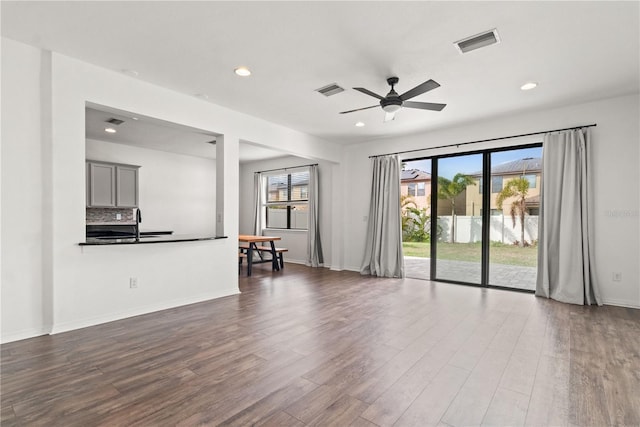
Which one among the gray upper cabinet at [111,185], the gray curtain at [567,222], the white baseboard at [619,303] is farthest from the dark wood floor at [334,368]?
the gray upper cabinet at [111,185]

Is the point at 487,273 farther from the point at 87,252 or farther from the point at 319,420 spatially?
the point at 87,252

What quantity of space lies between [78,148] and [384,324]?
11.8ft

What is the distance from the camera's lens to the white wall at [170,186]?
6.84m

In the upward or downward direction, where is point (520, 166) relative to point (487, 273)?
upward

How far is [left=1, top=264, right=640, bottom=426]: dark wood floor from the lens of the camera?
184cm

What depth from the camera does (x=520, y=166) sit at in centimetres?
504

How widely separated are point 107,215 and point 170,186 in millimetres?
1469

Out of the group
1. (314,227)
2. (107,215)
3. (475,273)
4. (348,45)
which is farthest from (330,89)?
(107,215)

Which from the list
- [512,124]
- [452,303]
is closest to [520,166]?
[512,124]

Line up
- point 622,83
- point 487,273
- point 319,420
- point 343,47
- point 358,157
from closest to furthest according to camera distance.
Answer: point 319,420
point 343,47
point 622,83
point 487,273
point 358,157

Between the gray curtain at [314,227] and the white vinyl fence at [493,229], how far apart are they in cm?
279

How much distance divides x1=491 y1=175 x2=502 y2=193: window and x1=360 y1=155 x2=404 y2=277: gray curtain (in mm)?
1572

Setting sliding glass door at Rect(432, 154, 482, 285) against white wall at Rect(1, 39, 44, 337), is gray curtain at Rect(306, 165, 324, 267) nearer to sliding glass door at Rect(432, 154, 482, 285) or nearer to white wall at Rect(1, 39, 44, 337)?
sliding glass door at Rect(432, 154, 482, 285)

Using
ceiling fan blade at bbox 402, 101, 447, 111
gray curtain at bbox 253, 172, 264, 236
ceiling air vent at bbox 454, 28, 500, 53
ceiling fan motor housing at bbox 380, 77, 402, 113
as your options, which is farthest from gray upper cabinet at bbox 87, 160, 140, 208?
ceiling air vent at bbox 454, 28, 500, 53
